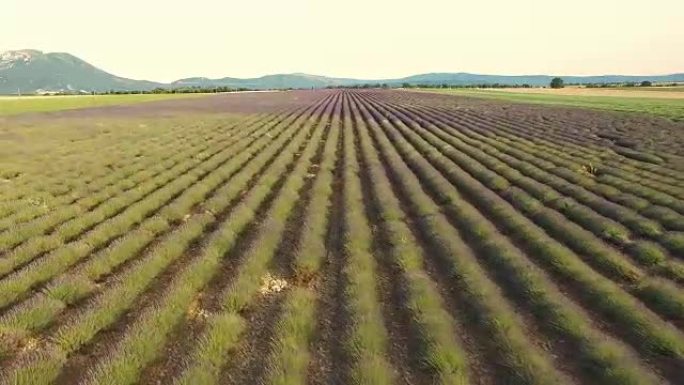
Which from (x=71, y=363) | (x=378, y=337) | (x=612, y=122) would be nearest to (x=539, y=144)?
(x=612, y=122)

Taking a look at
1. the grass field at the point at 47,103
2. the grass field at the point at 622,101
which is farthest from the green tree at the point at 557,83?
the grass field at the point at 47,103

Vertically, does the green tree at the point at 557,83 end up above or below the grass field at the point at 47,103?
below

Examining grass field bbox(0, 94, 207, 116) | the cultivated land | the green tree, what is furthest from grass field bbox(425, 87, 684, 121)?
the green tree

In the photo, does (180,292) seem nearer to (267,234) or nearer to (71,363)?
(71,363)

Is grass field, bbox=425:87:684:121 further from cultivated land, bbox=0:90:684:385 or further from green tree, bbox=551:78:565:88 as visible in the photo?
green tree, bbox=551:78:565:88

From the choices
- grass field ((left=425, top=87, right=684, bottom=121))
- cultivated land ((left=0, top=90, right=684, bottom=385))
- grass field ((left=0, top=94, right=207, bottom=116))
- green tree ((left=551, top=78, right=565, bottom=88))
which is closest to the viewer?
cultivated land ((left=0, top=90, right=684, bottom=385))

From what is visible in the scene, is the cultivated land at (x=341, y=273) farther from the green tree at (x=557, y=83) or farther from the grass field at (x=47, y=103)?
the green tree at (x=557, y=83)

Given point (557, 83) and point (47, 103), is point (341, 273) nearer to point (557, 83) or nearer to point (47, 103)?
point (47, 103)

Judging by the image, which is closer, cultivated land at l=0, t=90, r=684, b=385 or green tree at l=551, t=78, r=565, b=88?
cultivated land at l=0, t=90, r=684, b=385
